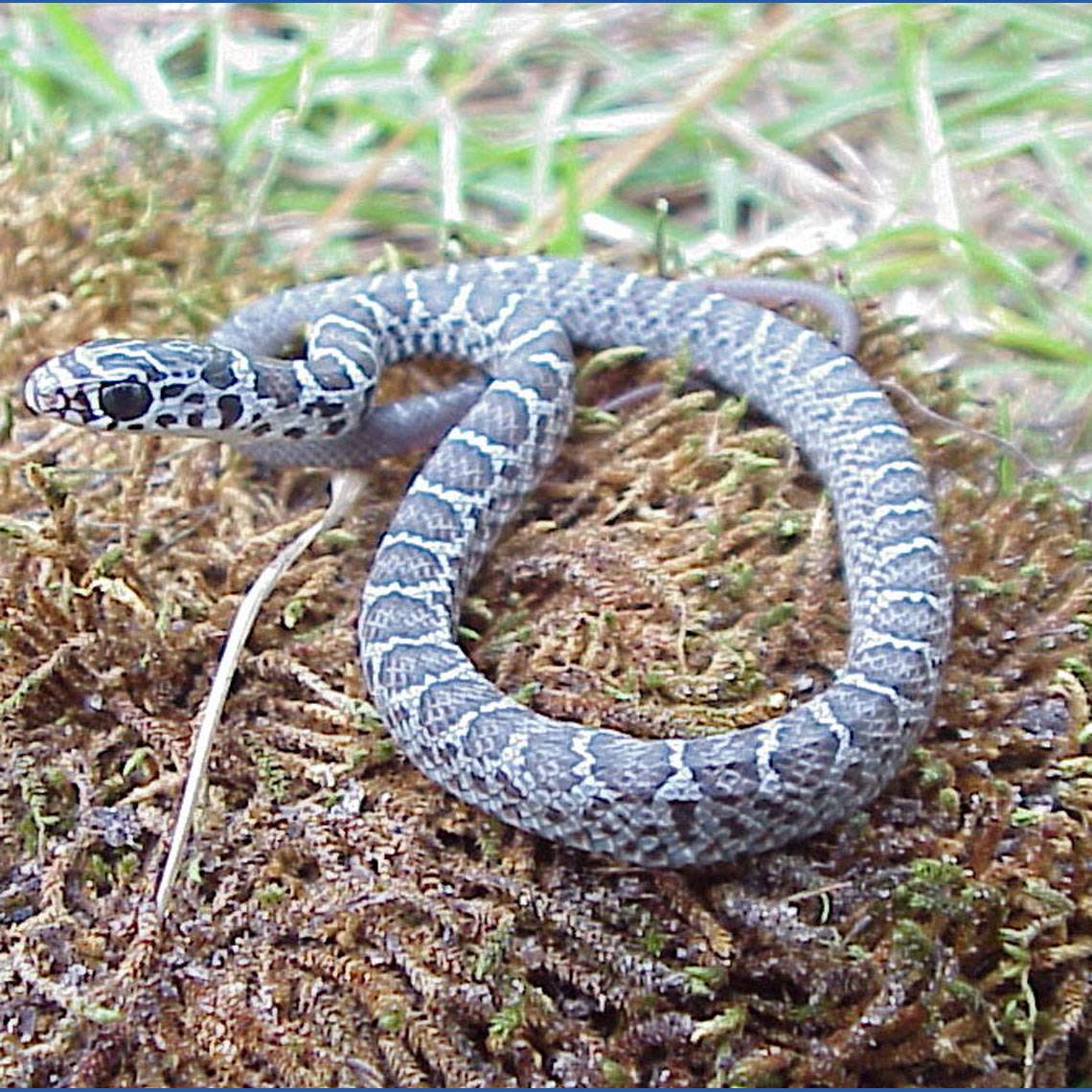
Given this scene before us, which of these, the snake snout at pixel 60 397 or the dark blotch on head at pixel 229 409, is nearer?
the snake snout at pixel 60 397

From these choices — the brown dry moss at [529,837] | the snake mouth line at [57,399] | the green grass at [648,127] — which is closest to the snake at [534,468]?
the snake mouth line at [57,399]

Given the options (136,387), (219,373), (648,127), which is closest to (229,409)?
(219,373)

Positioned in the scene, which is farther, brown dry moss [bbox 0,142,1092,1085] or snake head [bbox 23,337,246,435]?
snake head [bbox 23,337,246,435]

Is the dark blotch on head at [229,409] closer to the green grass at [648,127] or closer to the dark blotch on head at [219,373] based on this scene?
the dark blotch on head at [219,373]

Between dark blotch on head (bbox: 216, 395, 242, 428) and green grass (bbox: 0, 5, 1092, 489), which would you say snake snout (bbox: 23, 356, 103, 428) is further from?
green grass (bbox: 0, 5, 1092, 489)

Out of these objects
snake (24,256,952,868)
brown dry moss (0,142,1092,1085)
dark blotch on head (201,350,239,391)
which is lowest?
brown dry moss (0,142,1092,1085)

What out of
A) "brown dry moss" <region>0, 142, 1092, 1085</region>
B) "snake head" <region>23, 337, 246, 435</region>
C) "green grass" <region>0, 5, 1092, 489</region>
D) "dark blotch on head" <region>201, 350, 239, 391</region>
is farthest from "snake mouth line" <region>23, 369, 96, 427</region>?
"green grass" <region>0, 5, 1092, 489</region>

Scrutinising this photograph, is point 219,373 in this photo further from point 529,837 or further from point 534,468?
point 529,837

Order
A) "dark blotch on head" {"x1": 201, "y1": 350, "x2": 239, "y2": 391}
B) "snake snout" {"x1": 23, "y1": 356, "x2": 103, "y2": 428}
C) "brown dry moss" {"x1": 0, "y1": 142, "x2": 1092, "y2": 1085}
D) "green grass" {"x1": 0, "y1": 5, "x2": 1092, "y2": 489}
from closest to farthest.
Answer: "brown dry moss" {"x1": 0, "y1": 142, "x2": 1092, "y2": 1085} → "snake snout" {"x1": 23, "y1": 356, "x2": 103, "y2": 428} → "dark blotch on head" {"x1": 201, "y1": 350, "x2": 239, "y2": 391} → "green grass" {"x1": 0, "y1": 5, "x2": 1092, "y2": 489}
